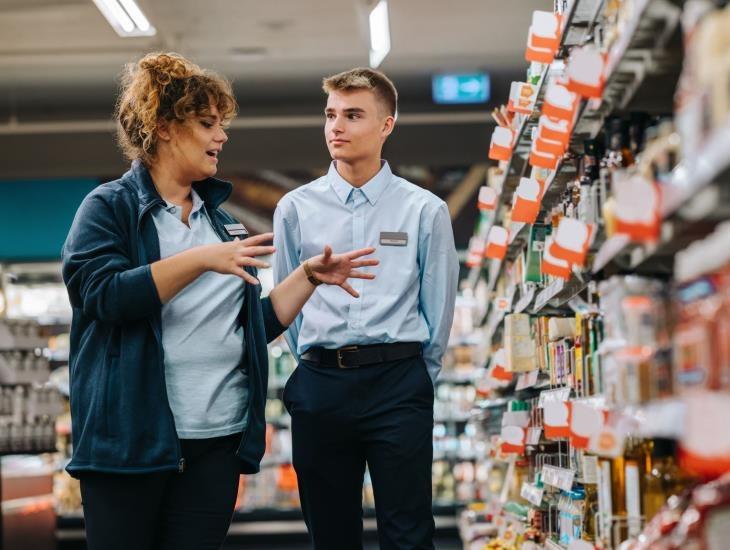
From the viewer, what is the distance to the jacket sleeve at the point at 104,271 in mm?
2572

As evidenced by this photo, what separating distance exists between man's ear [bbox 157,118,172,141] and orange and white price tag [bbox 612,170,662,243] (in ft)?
4.37

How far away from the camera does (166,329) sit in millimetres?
2721

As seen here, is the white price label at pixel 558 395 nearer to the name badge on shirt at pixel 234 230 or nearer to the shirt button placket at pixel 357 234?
the shirt button placket at pixel 357 234

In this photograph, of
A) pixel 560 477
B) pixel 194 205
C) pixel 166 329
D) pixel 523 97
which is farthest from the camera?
pixel 523 97

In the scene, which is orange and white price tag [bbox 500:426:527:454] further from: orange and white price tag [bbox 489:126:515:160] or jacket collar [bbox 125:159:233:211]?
jacket collar [bbox 125:159:233:211]

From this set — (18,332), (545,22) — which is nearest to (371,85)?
(545,22)

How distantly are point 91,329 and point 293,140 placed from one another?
6.98 m

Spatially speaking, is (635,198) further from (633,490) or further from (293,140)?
(293,140)

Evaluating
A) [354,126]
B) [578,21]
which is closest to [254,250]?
[354,126]

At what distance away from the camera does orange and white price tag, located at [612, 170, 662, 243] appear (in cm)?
194

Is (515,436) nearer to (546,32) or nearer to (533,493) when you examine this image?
(533,493)

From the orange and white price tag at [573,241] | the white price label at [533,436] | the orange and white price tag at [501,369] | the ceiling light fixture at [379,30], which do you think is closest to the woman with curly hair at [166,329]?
the orange and white price tag at [573,241]

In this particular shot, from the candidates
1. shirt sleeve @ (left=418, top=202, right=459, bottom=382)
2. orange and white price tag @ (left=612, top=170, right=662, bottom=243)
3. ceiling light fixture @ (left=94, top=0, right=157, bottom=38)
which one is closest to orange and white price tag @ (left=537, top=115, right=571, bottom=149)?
shirt sleeve @ (left=418, top=202, right=459, bottom=382)

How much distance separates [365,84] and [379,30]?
3.33m
